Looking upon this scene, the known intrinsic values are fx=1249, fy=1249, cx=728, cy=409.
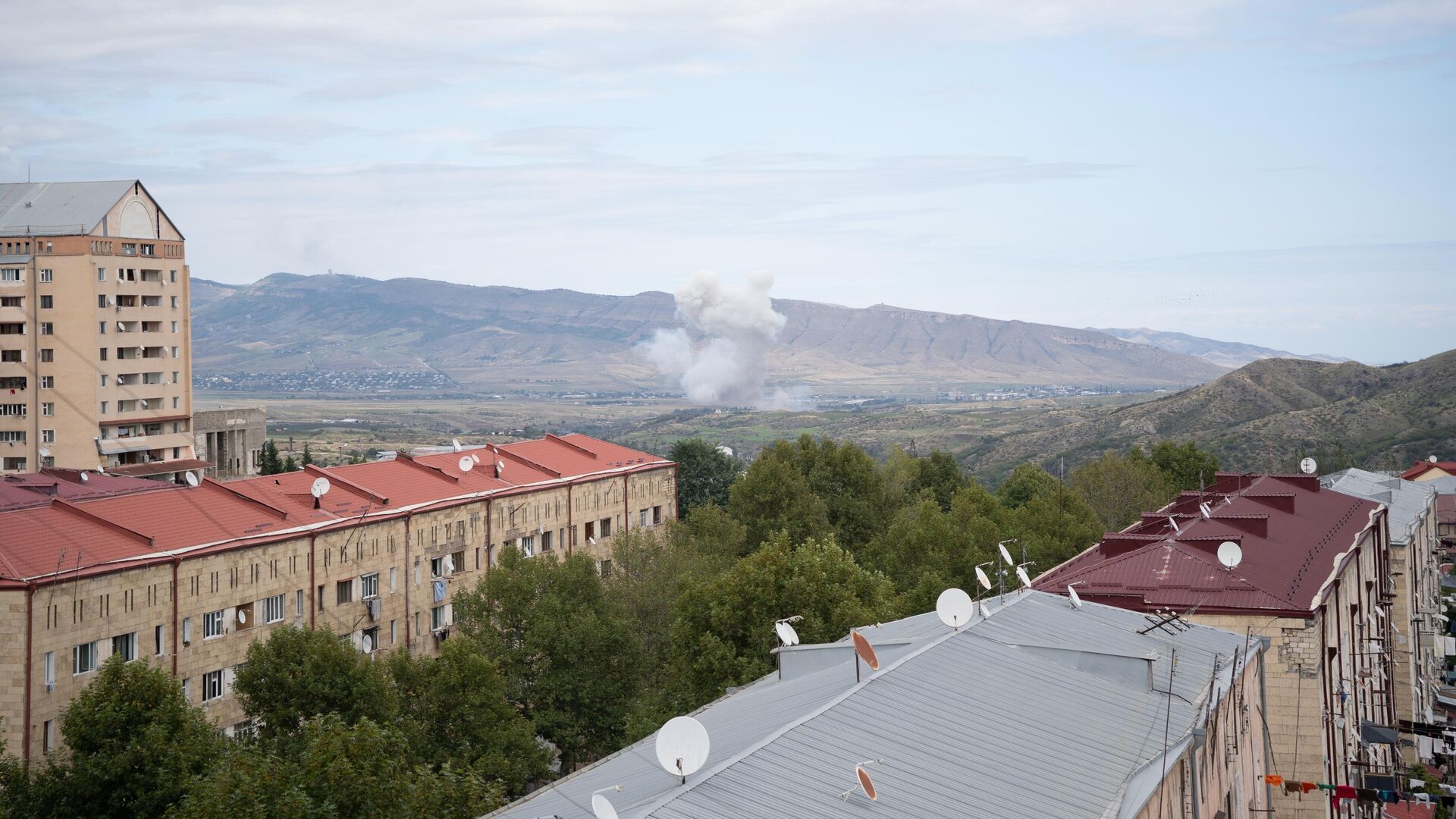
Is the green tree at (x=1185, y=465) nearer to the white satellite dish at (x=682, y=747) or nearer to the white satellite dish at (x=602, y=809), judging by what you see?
the white satellite dish at (x=682, y=747)

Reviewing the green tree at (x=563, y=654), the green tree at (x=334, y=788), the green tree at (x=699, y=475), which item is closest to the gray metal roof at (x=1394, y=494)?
the green tree at (x=563, y=654)

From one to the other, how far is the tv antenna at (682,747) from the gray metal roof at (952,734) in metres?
0.28

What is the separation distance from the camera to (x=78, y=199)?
99375 mm

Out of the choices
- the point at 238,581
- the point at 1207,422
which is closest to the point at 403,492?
the point at 238,581

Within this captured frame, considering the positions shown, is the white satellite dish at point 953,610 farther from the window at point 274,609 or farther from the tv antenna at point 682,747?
the window at point 274,609

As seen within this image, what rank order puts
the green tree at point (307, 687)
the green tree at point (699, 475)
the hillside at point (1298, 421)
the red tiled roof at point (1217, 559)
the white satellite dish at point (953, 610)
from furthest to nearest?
1. the hillside at point (1298, 421)
2. the green tree at point (699, 475)
3. the green tree at point (307, 687)
4. the red tiled roof at point (1217, 559)
5. the white satellite dish at point (953, 610)

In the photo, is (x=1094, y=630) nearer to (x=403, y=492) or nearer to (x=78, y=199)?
(x=403, y=492)

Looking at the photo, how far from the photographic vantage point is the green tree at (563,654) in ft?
153

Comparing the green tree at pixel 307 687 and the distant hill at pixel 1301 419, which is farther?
the distant hill at pixel 1301 419

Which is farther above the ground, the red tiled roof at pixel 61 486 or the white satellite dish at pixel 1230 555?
the white satellite dish at pixel 1230 555

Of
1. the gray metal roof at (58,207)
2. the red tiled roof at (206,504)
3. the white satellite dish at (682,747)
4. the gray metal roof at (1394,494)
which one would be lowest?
the gray metal roof at (1394,494)

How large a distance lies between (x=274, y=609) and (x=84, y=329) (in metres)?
59.5

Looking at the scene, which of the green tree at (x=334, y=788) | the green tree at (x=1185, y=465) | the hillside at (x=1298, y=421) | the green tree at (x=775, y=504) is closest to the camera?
the green tree at (x=334, y=788)

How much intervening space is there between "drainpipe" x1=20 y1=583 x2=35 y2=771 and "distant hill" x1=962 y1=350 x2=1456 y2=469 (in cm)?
11430
